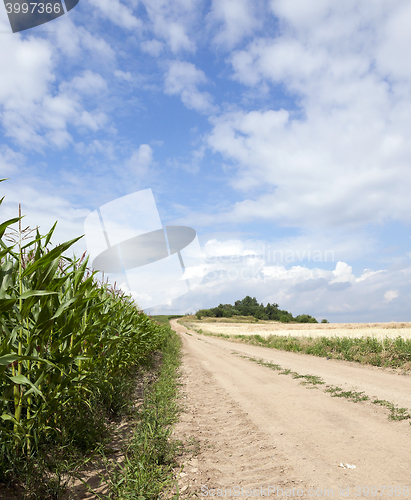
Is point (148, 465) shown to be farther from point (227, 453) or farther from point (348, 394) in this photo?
point (348, 394)

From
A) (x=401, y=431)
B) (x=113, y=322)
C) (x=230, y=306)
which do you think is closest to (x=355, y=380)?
(x=401, y=431)

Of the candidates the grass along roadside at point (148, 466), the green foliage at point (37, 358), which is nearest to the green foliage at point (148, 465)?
the grass along roadside at point (148, 466)

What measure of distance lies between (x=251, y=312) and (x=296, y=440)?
421ft

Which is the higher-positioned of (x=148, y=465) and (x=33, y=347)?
(x=33, y=347)

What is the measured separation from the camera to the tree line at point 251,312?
9924cm

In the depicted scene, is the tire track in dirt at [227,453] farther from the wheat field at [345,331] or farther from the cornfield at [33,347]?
the wheat field at [345,331]

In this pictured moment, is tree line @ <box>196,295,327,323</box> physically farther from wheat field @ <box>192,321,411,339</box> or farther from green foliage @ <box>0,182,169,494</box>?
green foliage @ <box>0,182,169,494</box>

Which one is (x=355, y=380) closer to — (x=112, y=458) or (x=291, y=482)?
(x=291, y=482)

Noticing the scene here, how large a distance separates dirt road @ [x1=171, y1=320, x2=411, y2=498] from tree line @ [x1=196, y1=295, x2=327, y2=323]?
91.7 meters

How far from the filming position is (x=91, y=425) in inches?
162

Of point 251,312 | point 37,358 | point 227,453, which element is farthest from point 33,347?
point 251,312

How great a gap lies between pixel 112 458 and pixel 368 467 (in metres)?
3.29

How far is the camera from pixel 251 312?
129 metres

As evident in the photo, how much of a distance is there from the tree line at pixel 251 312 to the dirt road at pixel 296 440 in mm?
91731
